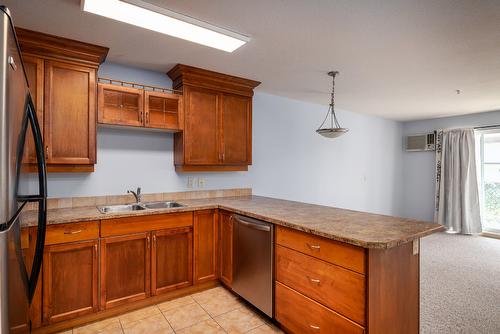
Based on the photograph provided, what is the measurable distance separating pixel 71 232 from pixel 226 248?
1.37 metres

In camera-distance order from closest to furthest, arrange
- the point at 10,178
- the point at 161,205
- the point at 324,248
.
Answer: the point at 10,178 < the point at 324,248 < the point at 161,205

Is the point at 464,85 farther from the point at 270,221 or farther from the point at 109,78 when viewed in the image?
the point at 109,78

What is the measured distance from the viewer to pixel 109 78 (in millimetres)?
2779

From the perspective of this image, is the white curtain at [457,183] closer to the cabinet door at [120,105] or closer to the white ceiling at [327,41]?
the white ceiling at [327,41]

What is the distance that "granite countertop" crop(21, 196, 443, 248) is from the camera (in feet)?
5.12

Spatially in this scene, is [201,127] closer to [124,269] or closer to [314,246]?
[124,269]

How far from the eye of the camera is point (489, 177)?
5.34 metres

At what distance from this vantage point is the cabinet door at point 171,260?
2521mm

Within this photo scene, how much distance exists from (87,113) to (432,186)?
653 centimetres

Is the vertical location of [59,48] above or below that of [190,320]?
above

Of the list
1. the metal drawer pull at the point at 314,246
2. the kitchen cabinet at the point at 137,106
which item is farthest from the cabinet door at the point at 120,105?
the metal drawer pull at the point at 314,246

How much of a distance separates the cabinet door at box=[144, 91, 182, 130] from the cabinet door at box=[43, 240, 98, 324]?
4.18 feet

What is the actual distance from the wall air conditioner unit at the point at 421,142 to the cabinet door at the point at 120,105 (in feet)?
19.3

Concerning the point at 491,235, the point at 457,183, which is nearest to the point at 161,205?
the point at 457,183
